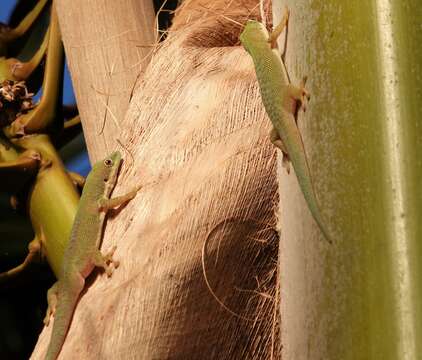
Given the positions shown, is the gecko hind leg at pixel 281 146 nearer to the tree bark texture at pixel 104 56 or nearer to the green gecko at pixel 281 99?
the green gecko at pixel 281 99

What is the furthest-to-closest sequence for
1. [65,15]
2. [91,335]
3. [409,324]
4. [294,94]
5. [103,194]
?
1. [103,194]
2. [65,15]
3. [91,335]
4. [294,94]
5. [409,324]

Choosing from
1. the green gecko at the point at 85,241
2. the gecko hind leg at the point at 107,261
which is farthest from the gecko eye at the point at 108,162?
the gecko hind leg at the point at 107,261

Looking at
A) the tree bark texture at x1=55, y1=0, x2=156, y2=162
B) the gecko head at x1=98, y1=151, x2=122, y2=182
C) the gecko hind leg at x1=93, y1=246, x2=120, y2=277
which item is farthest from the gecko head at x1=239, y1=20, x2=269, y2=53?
the gecko hind leg at x1=93, y1=246, x2=120, y2=277

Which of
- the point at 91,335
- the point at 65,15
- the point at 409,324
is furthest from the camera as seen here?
the point at 65,15

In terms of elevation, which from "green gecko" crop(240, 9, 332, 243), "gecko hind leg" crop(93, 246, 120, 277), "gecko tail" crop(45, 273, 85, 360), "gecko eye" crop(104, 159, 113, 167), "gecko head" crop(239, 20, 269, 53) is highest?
"green gecko" crop(240, 9, 332, 243)

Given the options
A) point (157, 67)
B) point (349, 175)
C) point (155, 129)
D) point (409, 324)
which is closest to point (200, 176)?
point (155, 129)

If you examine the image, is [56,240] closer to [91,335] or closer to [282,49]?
[91,335]

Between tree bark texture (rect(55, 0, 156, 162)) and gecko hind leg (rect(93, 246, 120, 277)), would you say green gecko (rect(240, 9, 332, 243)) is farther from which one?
gecko hind leg (rect(93, 246, 120, 277))

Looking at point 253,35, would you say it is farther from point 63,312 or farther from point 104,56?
point 63,312
